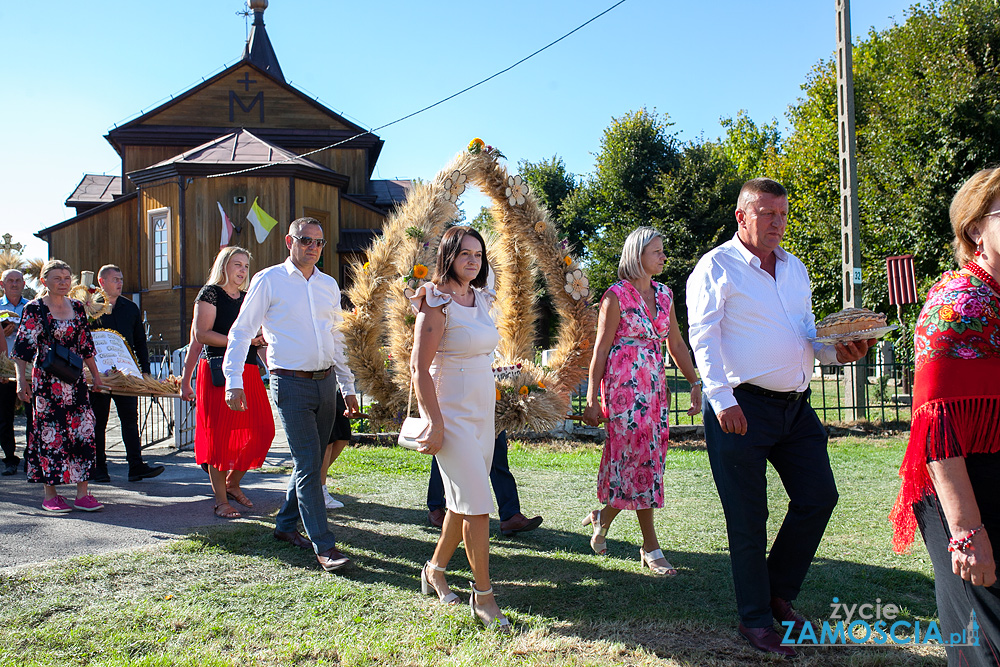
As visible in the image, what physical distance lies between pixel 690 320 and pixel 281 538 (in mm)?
3193

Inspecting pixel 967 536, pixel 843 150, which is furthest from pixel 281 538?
pixel 843 150

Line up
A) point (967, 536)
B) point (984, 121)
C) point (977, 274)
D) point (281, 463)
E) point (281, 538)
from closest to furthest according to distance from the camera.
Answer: point (967, 536), point (977, 274), point (281, 538), point (281, 463), point (984, 121)

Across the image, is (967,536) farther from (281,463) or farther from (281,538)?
(281,463)

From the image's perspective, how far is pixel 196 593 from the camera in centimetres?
387

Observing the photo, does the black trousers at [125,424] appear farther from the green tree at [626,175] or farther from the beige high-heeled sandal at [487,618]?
the green tree at [626,175]

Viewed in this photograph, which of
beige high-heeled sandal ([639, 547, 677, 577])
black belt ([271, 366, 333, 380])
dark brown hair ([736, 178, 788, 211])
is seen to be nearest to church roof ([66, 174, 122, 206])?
black belt ([271, 366, 333, 380])

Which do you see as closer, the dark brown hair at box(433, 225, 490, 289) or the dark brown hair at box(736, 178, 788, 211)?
the dark brown hair at box(736, 178, 788, 211)

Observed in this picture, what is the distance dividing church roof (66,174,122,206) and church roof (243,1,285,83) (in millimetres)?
7896

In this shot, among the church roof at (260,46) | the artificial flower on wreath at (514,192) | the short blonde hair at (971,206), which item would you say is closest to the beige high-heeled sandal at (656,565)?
the short blonde hair at (971,206)

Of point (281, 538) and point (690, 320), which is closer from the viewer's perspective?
point (690, 320)

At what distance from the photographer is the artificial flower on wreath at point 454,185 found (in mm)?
5441

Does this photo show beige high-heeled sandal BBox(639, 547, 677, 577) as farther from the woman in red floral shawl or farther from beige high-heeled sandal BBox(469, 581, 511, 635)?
the woman in red floral shawl

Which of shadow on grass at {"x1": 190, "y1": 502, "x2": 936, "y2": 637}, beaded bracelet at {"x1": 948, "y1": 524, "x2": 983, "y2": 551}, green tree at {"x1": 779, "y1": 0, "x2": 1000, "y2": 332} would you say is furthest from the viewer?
green tree at {"x1": 779, "y1": 0, "x2": 1000, "y2": 332}

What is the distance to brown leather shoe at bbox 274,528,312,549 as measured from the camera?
15.6ft
